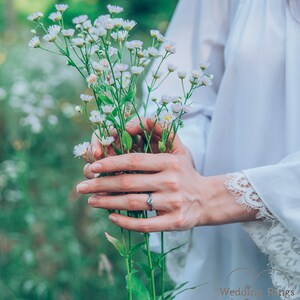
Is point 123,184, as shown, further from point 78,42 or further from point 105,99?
point 78,42

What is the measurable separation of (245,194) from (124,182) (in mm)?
258

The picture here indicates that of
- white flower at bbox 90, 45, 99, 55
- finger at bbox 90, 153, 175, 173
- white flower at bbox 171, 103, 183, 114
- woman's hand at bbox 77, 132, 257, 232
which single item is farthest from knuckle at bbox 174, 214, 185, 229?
white flower at bbox 90, 45, 99, 55

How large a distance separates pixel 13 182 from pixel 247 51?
1764mm

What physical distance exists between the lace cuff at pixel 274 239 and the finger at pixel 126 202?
7.2 inches

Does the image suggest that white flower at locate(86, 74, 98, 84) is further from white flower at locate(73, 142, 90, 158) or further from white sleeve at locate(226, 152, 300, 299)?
white sleeve at locate(226, 152, 300, 299)

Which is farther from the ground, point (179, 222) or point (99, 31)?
point (99, 31)

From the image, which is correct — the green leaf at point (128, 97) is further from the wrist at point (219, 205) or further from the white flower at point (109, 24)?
the wrist at point (219, 205)

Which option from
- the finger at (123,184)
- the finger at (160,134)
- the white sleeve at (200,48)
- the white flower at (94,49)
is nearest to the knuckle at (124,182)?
the finger at (123,184)

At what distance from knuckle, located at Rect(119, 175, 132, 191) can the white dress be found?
25cm

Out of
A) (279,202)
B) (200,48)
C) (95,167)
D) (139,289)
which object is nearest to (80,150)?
(95,167)

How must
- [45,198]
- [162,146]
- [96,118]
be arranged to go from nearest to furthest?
1. [96,118]
2. [162,146]
3. [45,198]

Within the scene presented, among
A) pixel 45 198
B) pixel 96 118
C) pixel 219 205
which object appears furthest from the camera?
pixel 45 198

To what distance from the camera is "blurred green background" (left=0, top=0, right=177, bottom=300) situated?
2.72 metres

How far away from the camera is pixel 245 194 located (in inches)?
52.2
